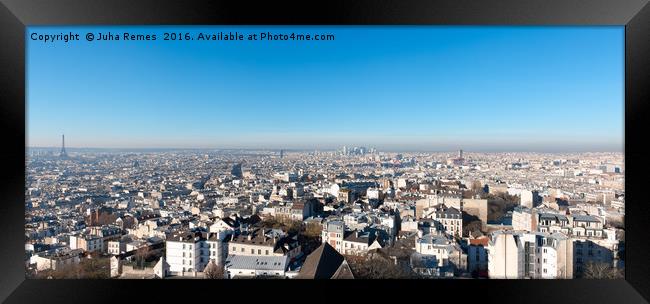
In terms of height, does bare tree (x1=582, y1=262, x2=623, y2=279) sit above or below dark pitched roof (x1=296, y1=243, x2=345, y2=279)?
above

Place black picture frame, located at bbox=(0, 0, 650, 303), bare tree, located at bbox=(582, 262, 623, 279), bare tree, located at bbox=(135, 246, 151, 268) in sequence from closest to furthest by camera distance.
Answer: black picture frame, located at bbox=(0, 0, 650, 303)
bare tree, located at bbox=(582, 262, 623, 279)
bare tree, located at bbox=(135, 246, 151, 268)

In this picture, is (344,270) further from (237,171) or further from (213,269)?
(237,171)

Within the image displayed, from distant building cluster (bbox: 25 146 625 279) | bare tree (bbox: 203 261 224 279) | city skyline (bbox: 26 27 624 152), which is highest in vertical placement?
city skyline (bbox: 26 27 624 152)

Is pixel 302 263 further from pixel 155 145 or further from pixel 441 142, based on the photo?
pixel 155 145

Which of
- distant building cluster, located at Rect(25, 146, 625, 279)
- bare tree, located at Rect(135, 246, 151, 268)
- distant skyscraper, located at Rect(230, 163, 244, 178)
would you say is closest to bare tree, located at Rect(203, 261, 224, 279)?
distant building cluster, located at Rect(25, 146, 625, 279)

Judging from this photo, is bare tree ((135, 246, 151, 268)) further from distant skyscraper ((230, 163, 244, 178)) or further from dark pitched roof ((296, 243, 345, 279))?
distant skyscraper ((230, 163, 244, 178))
